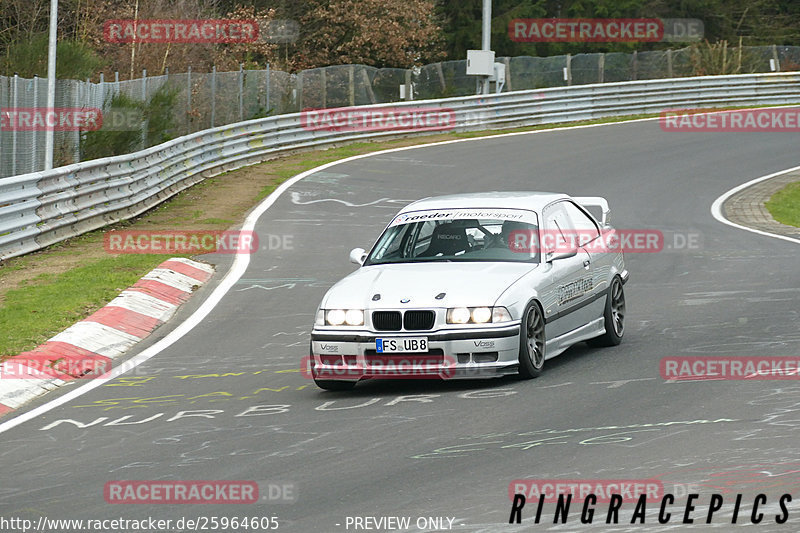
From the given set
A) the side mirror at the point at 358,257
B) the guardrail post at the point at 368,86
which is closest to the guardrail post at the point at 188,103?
the guardrail post at the point at 368,86

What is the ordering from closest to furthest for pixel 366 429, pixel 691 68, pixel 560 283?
pixel 366 429
pixel 560 283
pixel 691 68

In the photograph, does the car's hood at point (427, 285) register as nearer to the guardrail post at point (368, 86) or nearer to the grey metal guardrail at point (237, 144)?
the grey metal guardrail at point (237, 144)

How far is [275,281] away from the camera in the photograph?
1583 cm

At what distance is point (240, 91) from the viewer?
3122 cm

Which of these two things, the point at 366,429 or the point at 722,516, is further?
the point at 366,429

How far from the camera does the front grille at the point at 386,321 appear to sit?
974 centimetres

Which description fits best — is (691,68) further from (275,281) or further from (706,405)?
(706,405)

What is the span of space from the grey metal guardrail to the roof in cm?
715

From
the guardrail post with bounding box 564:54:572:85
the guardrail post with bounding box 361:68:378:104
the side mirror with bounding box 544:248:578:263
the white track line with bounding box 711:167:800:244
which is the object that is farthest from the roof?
the guardrail post with bounding box 564:54:572:85

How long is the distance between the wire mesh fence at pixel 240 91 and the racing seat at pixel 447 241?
9.90 m

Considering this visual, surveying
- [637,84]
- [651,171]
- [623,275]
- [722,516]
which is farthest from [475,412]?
[637,84]

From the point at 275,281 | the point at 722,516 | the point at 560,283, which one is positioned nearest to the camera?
the point at 722,516

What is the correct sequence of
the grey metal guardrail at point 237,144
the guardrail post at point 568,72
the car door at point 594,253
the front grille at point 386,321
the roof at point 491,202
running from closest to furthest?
1. the front grille at point 386,321
2. the roof at point 491,202
3. the car door at point 594,253
4. the grey metal guardrail at point 237,144
5. the guardrail post at point 568,72

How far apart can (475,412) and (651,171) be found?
65.1 ft
